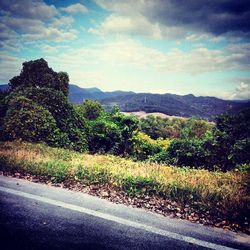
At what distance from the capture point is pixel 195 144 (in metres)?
21.9

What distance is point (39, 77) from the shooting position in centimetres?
2284

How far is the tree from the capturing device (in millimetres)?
22734

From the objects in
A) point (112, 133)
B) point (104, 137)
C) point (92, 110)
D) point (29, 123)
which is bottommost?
point (104, 137)

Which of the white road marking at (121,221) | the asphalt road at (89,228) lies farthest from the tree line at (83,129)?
the asphalt road at (89,228)

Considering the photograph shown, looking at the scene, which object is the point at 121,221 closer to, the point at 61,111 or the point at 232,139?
the point at 61,111

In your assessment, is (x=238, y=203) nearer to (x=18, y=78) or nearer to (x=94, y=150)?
(x=94, y=150)

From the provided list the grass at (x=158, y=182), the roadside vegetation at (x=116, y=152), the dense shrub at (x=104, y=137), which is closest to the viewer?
the grass at (x=158, y=182)

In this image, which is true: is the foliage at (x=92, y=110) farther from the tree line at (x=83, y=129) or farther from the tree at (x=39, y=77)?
the tree at (x=39, y=77)

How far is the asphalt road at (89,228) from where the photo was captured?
4.53m

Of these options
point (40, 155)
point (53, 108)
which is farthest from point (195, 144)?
point (40, 155)

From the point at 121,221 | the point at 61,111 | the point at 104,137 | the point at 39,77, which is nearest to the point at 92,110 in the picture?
the point at 104,137

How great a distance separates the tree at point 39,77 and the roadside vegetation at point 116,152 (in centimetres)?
8

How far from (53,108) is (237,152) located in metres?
13.9

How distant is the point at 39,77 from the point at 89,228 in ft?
65.3
